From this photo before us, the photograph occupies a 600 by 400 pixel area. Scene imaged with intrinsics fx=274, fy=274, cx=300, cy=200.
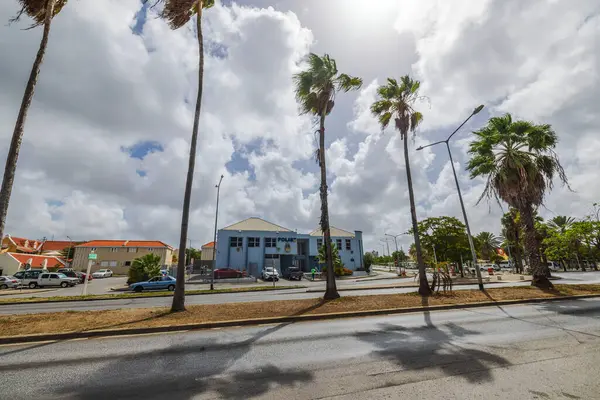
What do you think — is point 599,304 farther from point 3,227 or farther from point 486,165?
point 3,227

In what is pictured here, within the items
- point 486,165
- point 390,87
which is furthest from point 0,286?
point 486,165

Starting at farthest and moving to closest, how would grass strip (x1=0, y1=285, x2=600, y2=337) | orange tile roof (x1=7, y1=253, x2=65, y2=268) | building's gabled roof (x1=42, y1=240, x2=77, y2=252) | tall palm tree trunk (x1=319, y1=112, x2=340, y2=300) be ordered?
building's gabled roof (x1=42, y1=240, x2=77, y2=252) < orange tile roof (x1=7, y1=253, x2=65, y2=268) < tall palm tree trunk (x1=319, y1=112, x2=340, y2=300) < grass strip (x1=0, y1=285, x2=600, y2=337)

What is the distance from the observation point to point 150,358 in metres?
5.73

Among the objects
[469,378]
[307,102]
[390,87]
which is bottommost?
[469,378]

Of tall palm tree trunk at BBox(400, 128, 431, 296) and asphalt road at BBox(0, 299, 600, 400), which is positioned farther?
tall palm tree trunk at BBox(400, 128, 431, 296)

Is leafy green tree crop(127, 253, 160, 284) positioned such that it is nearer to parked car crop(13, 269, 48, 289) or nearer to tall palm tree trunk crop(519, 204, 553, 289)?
parked car crop(13, 269, 48, 289)

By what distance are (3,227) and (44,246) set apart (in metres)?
97.4

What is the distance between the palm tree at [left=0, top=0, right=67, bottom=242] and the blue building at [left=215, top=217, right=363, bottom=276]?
135 feet

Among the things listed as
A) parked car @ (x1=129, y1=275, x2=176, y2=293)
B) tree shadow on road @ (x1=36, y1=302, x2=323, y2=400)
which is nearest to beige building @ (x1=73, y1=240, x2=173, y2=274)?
parked car @ (x1=129, y1=275, x2=176, y2=293)

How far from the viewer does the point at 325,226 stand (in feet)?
45.5

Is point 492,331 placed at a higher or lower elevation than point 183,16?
lower

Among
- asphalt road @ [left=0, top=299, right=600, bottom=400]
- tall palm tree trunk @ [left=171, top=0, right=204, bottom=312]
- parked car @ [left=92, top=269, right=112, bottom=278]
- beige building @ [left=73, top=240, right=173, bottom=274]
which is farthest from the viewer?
beige building @ [left=73, top=240, right=173, bottom=274]

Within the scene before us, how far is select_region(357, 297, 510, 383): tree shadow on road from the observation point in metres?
4.94

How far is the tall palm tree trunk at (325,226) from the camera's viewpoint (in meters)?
13.4
